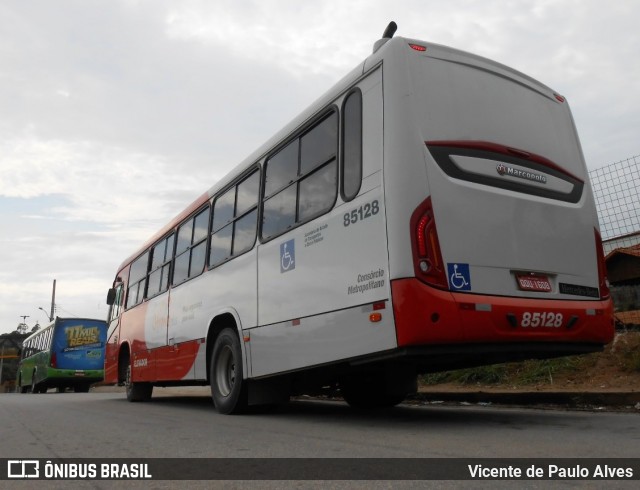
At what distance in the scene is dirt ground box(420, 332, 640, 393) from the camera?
24.7ft

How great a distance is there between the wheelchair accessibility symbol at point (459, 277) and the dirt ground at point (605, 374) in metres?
3.59

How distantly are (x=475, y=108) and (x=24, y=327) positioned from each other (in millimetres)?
94611

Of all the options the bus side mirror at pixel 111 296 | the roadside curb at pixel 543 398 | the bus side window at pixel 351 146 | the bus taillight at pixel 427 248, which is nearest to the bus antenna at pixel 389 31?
the bus side window at pixel 351 146

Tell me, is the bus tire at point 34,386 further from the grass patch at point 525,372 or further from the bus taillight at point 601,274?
the bus taillight at point 601,274

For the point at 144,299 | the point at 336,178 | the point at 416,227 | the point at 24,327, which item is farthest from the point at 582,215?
the point at 24,327

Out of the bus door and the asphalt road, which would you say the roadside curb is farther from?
the bus door

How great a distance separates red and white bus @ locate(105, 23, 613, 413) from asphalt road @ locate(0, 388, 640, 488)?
0.52m

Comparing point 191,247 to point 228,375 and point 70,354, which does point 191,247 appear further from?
point 70,354

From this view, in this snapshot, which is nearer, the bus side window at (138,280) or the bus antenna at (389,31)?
the bus antenna at (389,31)

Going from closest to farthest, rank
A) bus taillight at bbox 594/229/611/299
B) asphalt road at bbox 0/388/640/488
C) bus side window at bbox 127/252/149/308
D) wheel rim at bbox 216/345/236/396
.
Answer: asphalt road at bbox 0/388/640/488 < bus taillight at bbox 594/229/611/299 < wheel rim at bbox 216/345/236/396 < bus side window at bbox 127/252/149/308

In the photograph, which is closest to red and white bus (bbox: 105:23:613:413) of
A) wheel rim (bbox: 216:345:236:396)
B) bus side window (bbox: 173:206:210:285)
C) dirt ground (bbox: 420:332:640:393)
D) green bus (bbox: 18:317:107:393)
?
wheel rim (bbox: 216:345:236:396)

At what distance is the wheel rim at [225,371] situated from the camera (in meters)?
7.18

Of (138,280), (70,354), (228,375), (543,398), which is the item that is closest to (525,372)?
(543,398)

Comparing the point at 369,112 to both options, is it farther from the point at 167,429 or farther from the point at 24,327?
the point at 24,327
